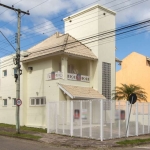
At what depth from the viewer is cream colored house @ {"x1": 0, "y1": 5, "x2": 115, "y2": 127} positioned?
76.2ft

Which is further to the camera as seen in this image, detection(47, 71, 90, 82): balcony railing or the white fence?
detection(47, 71, 90, 82): balcony railing

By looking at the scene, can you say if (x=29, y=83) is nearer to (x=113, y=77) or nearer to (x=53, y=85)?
(x=53, y=85)

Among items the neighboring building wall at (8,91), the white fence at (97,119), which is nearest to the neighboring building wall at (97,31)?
the white fence at (97,119)

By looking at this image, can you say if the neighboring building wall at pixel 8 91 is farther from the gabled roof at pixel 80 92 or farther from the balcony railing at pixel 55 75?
the gabled roof at pixel 80 92

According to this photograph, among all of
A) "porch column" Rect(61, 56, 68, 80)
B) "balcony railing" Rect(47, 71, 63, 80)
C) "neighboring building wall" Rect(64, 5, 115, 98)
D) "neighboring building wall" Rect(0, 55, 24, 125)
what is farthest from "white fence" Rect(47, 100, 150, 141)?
"neighboring building wall" Rect(0, 55, 24, 125)

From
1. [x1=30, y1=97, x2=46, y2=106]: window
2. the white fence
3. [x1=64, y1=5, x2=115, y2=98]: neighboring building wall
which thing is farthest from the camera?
[x1=64, y1=5, x2=115, y2=98]: neighboring building wall

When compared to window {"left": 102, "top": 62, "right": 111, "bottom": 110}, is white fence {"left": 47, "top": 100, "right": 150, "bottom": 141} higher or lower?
lower

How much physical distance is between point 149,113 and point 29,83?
1234 centimetres

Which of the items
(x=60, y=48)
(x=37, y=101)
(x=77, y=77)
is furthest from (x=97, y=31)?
(x=37, y=101)

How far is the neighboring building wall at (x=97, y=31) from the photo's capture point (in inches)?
997

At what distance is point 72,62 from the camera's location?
26.3 metres

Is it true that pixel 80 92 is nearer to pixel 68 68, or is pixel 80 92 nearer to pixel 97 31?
pixel 68 68

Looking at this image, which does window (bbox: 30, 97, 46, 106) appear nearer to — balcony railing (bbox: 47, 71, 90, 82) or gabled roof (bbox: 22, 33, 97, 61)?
balcony railing (bbox: 47, 71, 90, 82)

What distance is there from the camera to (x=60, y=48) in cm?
2336
